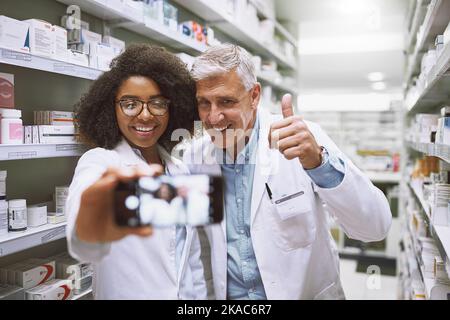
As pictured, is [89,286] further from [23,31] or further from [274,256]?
[23,31]

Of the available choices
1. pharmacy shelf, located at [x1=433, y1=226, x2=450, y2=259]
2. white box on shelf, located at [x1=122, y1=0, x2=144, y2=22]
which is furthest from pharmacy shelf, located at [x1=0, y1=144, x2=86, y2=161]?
pharmacy shelf, located at [x1=433, y1=226, x2=450, y2=259]

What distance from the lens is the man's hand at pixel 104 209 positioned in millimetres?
583

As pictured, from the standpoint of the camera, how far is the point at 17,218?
1.13 meters

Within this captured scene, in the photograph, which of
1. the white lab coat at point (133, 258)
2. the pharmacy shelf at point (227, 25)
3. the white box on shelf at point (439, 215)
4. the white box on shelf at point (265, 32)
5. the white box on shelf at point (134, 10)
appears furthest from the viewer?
the white box on shelf at point (265, 32)

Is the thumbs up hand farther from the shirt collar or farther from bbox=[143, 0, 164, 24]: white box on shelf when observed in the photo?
bbox=[143, 0, 164, 24]: white box on shelf

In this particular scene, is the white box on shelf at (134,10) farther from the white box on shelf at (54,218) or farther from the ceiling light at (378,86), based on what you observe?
the ceiling light at (378,86)

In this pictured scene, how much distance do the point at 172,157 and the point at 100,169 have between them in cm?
17

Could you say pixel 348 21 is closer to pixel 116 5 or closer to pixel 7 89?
pixel 116 5

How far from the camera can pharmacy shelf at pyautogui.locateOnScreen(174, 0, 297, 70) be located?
2.07 metres

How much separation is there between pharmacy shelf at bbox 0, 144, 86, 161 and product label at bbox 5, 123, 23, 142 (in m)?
0.08

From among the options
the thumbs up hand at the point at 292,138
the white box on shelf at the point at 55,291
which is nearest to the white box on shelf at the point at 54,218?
the white box on shelf at the point at 55,291

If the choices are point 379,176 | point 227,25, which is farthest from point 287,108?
point 227,25

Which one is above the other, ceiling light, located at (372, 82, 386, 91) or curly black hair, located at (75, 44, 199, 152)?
ceiling light, located at (372, 82, 386, 91)
